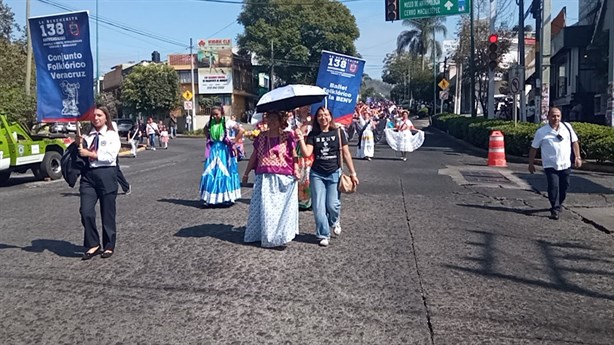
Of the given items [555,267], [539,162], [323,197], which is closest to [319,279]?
[323,197]

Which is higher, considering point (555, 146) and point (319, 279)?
point (555, 146)

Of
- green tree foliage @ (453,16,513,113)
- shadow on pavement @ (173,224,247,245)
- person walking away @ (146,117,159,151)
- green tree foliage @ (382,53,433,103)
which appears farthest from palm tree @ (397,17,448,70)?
shadow on pavement @ (173,224,247,245)

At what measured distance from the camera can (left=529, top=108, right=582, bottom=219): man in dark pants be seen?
995 cm

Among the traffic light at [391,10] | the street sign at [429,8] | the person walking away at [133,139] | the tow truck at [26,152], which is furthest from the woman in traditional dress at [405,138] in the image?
the person walking away at [133,139]

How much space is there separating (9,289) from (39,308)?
0.80 metres

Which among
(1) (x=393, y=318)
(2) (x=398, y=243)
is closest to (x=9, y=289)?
(1) (x=393, y=318)

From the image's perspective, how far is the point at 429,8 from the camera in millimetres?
26859

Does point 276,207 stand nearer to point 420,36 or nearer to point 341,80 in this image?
point 341,80

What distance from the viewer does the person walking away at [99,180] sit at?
711 centimetres

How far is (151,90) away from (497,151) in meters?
38.7

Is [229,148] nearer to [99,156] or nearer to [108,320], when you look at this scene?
[99,156]

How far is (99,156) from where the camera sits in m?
7.05

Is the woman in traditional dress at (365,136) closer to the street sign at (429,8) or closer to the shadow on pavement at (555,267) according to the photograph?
the street sign at (429,8)

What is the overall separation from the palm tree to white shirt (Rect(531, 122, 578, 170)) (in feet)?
232
